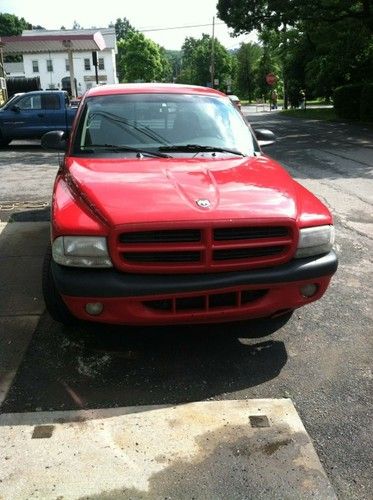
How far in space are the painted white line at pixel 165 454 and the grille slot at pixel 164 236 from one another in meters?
0.95

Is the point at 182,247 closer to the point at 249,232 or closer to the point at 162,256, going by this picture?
the point at 162,256

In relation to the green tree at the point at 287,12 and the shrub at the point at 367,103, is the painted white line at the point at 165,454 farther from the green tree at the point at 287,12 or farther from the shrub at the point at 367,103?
the shrub at the point at 367,103

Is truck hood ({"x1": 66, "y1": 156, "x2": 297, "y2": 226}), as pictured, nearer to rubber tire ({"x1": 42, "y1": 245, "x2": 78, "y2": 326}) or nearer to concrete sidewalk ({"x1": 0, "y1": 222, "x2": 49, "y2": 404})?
rubber tire ({"x1": 42, "y1": 245, "x2": 78, "y2": 326})

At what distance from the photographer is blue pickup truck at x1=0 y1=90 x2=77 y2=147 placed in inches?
590

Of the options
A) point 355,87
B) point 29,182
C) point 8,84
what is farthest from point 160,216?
point 8,84

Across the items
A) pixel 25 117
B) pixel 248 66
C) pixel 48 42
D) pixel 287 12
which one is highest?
pixel 287 12

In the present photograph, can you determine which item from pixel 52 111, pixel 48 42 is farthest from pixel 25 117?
pixel 48 42

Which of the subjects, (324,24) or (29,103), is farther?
(324,24)

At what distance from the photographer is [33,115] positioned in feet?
50.0

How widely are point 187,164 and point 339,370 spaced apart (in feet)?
5.93

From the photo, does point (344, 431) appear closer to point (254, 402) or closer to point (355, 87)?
point (254, 402)

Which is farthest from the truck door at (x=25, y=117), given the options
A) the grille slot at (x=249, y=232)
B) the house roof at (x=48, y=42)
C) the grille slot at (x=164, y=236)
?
the house roof at (x=48, y=42)

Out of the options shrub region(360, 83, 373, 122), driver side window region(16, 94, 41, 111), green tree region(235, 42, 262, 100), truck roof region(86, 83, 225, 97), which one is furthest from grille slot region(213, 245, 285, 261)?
green tree region(235, 42, 262, 100)

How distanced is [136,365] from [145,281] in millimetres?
698
